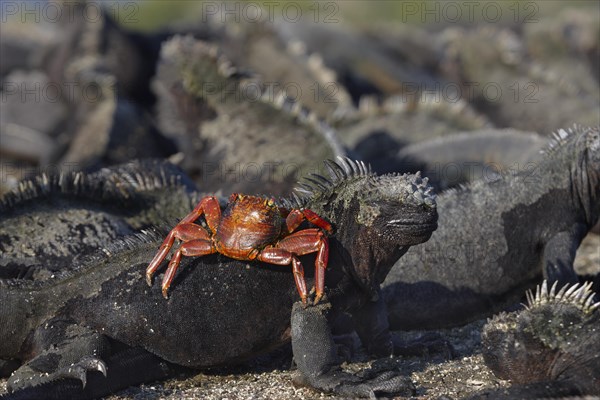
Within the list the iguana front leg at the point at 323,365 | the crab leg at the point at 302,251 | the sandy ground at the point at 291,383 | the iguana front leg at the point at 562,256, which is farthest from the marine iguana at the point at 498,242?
the crab leg at the point at 302,251

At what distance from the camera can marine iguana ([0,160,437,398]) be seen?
15.5ft

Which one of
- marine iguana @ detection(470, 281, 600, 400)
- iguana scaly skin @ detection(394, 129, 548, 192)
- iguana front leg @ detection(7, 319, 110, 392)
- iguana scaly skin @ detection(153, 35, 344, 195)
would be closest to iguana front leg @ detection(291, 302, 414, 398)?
marine iguana @ detection(470, 281, 600, 400)

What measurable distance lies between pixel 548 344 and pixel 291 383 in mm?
1241

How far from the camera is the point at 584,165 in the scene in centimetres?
616

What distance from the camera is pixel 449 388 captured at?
4.66m

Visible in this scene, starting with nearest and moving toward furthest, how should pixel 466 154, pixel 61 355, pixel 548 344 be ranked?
pixel 548 344
pixel 61 355
pixel 466 154

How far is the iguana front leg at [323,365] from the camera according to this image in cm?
454

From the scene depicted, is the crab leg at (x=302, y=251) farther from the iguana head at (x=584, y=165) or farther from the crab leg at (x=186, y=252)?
the iguana head at (x=584, y=165)

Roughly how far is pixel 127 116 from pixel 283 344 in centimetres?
523

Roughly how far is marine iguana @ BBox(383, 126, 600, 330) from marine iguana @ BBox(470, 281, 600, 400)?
47.7 inches

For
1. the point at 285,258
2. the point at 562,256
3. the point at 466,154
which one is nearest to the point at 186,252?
the point at 285,258

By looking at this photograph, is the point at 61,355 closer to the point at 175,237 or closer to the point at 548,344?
the point at 175,237

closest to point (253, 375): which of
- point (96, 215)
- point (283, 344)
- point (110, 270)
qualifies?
point (283, 344)

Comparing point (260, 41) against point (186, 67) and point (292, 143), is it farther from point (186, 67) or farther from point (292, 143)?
point (292, 143)
